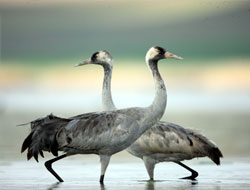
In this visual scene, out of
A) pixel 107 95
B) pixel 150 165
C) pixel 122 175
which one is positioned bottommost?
pixel 122 175

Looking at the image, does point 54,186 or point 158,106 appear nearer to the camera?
point 54,186

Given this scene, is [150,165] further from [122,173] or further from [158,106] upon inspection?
[158,106]

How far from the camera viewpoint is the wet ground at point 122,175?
14.5 metres

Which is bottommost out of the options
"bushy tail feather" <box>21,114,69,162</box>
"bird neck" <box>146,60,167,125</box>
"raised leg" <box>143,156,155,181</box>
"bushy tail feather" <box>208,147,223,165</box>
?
"raised leg" <box>143,156,155,181</box>

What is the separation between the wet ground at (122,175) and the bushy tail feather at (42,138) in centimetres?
53

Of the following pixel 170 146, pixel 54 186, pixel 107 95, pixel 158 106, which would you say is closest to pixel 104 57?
pixel 107 95

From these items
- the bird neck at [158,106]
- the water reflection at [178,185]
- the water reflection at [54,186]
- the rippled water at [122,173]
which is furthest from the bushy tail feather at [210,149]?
the water reflection at [54,186]

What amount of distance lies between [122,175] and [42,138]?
75.9 inches

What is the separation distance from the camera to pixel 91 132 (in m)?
15.1

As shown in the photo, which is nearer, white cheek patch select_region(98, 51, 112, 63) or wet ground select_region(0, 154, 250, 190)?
wet ground select_region(0, 154, 250, 190)

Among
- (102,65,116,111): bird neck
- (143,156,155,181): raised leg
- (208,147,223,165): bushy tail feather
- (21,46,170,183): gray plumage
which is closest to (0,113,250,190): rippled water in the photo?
(143,156,155,181): raised leg

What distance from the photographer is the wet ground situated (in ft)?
47.7

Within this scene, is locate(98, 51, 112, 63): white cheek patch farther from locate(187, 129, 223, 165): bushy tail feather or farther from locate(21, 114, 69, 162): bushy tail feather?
locate(21, 114, 69, 162): bushy tail feather

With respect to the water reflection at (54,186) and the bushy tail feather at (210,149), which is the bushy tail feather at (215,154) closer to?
the bushy tail feather at (210,149)
